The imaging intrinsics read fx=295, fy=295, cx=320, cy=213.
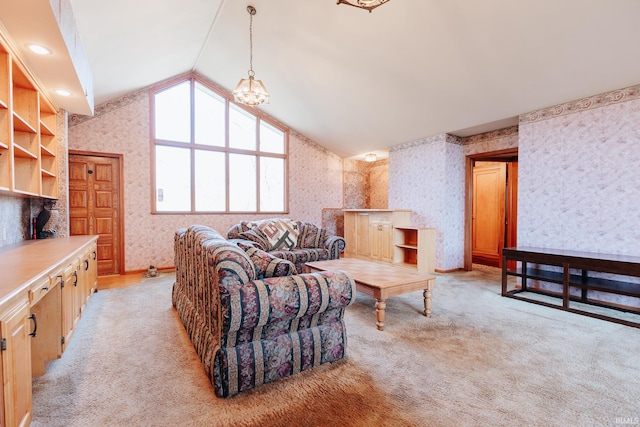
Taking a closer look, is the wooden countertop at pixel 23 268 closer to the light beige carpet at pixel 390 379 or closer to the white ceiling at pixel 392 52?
the light beige carpet at pixel 390 379

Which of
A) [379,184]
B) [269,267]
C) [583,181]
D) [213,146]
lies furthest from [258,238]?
[583,181]

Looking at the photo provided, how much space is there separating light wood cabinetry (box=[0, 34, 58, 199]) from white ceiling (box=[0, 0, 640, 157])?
2.67 feet

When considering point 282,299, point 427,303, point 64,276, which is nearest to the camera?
point 282,299

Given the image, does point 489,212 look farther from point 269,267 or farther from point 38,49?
point 38,49

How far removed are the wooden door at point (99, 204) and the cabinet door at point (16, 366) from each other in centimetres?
416

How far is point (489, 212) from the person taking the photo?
19.8 ft

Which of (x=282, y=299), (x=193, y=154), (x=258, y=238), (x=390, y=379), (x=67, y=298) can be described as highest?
(x=193, y=154)

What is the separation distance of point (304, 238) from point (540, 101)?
12.6ft

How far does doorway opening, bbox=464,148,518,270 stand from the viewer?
5453mm

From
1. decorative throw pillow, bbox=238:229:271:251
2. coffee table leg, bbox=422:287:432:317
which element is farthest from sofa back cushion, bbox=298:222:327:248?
coffee table leg, bbox=422:287:432:317

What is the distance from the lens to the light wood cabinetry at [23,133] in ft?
7.24

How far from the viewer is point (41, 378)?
1957mm

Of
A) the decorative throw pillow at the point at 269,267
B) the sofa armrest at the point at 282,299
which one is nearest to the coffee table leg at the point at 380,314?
the sofa armrest at the point at 282,299

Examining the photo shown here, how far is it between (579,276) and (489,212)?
2664 mm
